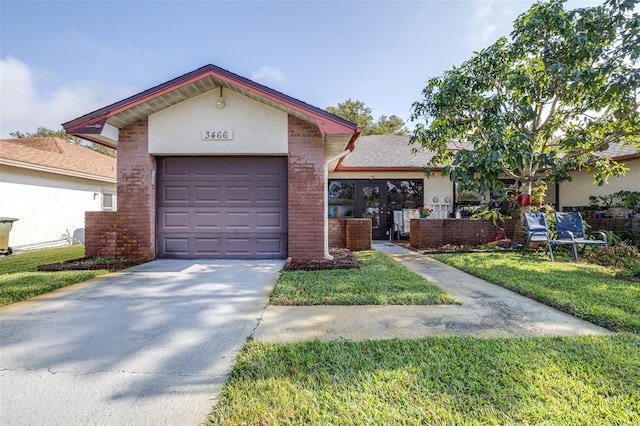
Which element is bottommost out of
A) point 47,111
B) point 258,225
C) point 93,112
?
point 258,225

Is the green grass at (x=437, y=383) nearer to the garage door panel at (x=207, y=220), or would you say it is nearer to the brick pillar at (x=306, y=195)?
the brick pillar at (x=306, y=195)

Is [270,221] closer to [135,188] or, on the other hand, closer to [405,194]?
[135,188]

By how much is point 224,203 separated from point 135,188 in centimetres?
180

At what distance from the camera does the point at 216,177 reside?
6605 millimetres

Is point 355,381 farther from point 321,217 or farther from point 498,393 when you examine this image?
point 321,217

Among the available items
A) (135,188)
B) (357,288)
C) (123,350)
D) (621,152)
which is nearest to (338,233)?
(357,288)

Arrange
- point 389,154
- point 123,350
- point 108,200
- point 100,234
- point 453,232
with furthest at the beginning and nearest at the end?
point 108,200, point 389,154, point 453,232, point 100,234, point 123,350

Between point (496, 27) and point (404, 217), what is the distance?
6231mm

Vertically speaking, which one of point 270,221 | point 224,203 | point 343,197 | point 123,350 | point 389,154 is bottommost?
point 123,350

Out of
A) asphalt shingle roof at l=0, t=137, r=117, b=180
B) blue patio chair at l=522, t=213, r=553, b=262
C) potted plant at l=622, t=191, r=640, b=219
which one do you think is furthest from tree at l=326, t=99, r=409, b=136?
blue patio chair at l=522, t=213, r=553, b=262

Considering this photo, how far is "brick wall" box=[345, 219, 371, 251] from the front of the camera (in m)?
8.42

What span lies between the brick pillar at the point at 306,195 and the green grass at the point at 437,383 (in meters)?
3.73

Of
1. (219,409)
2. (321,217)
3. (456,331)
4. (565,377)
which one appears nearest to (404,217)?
(321,217)

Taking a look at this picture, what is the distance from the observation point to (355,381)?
6.35 ft
